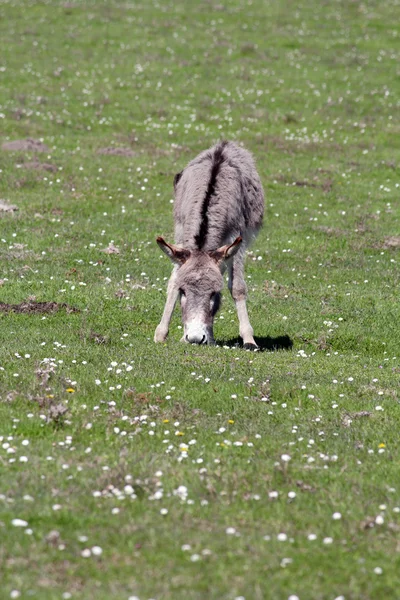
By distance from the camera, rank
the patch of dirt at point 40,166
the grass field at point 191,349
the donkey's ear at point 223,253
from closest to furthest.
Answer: the grass field at point 191,349 < the donkey's ear at point 223,253 < the patch of dirt at point 40,166

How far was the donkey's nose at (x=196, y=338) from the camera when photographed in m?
13.9

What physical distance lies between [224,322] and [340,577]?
10879 millimetres

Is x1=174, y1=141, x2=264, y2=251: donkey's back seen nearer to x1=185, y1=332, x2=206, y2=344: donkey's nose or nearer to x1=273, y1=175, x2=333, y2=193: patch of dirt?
x1=185, y1=332, x2=206, y2=344: donkey's nose

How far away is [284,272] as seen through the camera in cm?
2172

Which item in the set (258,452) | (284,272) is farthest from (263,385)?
(284,272)

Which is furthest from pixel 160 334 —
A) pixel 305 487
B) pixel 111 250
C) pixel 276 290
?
pixel 305 487

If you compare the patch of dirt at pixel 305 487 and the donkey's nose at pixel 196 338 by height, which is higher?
the patch of dirt at pixel 305 487

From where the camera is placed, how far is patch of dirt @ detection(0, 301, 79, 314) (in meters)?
17.4

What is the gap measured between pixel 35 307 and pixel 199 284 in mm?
4984

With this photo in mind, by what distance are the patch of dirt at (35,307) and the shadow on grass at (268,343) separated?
3500mm

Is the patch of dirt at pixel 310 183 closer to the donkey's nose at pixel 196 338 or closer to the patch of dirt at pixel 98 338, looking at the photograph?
the patch of dirt at pixel 98 338

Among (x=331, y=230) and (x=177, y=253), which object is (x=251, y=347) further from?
(x=331, y=230)

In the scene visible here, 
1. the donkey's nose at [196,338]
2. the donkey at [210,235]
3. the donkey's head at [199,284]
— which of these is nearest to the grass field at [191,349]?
the donkey's nose at [196,338]

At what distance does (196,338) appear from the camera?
13.9 m
